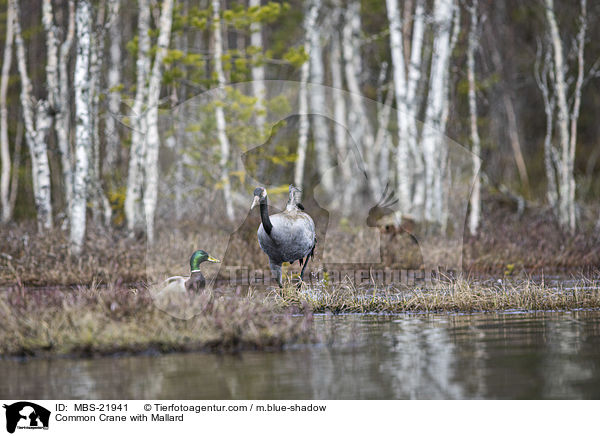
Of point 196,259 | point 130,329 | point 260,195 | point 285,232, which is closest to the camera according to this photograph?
point 130,329

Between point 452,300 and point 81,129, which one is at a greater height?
point 81,129

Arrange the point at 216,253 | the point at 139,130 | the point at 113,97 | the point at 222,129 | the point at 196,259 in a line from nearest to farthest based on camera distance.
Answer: the point at 196,259 < the point at 216,253 < the point at 139,130 < the point at 222,129 < the point at 113,97

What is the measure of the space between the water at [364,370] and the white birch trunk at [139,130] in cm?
1072

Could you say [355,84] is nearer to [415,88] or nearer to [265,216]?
[415,88]

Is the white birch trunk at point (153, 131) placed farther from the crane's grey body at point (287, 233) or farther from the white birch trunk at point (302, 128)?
the crane's grey body at point (287, 233)

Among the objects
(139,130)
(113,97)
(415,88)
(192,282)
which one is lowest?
(192,282)

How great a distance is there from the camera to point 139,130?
1919 centimetres

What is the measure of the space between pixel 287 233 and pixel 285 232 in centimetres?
3
